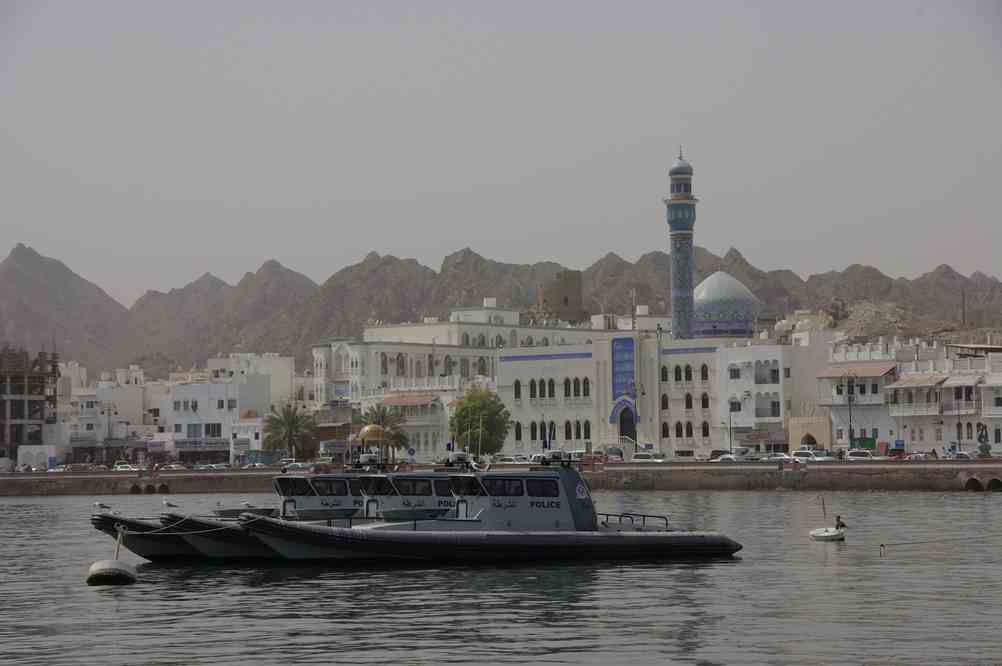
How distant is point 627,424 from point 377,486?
269ft

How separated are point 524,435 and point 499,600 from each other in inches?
3903

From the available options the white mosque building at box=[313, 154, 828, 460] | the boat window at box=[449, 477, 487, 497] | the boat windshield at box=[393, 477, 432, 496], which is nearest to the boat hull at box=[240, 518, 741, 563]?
the boat window at box=[449, 477, 487, 497]

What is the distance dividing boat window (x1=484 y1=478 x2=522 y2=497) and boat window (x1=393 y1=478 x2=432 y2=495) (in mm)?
2217

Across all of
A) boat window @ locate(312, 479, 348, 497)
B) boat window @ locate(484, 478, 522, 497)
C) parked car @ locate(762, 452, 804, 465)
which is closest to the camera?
boat window @ locate(484, 478, 522, 497)

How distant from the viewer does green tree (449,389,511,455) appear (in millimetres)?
142500

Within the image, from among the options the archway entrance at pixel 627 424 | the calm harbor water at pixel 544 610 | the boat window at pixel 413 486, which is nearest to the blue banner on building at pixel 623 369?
the archway entrance at pixel 627 424

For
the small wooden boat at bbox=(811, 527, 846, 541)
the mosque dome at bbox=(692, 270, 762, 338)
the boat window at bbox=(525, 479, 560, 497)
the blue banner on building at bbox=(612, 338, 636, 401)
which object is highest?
the mosque dome at bbox=(692, 270, 762, 338)

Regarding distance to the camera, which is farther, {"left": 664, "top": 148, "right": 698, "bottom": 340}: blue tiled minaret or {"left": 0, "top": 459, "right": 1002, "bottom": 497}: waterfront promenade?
{"left": 664, "top": 148, "right": 698, "bottom": 340}: blue tiled minaret

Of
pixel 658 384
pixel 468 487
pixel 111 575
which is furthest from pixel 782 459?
pixel 111 575

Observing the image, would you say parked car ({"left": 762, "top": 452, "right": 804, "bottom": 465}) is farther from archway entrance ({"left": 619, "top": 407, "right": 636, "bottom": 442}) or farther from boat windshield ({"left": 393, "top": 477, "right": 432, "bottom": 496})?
boat windshield ({"left": 393, "top": 477, "right": 432, "bottom": 496})

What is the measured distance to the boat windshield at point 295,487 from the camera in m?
65.8

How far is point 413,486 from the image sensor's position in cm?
6425

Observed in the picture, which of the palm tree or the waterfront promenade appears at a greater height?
the palm tree

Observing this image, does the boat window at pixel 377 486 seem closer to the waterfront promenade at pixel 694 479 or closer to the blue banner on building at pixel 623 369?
the waterfront promenade at pixel 694 479
